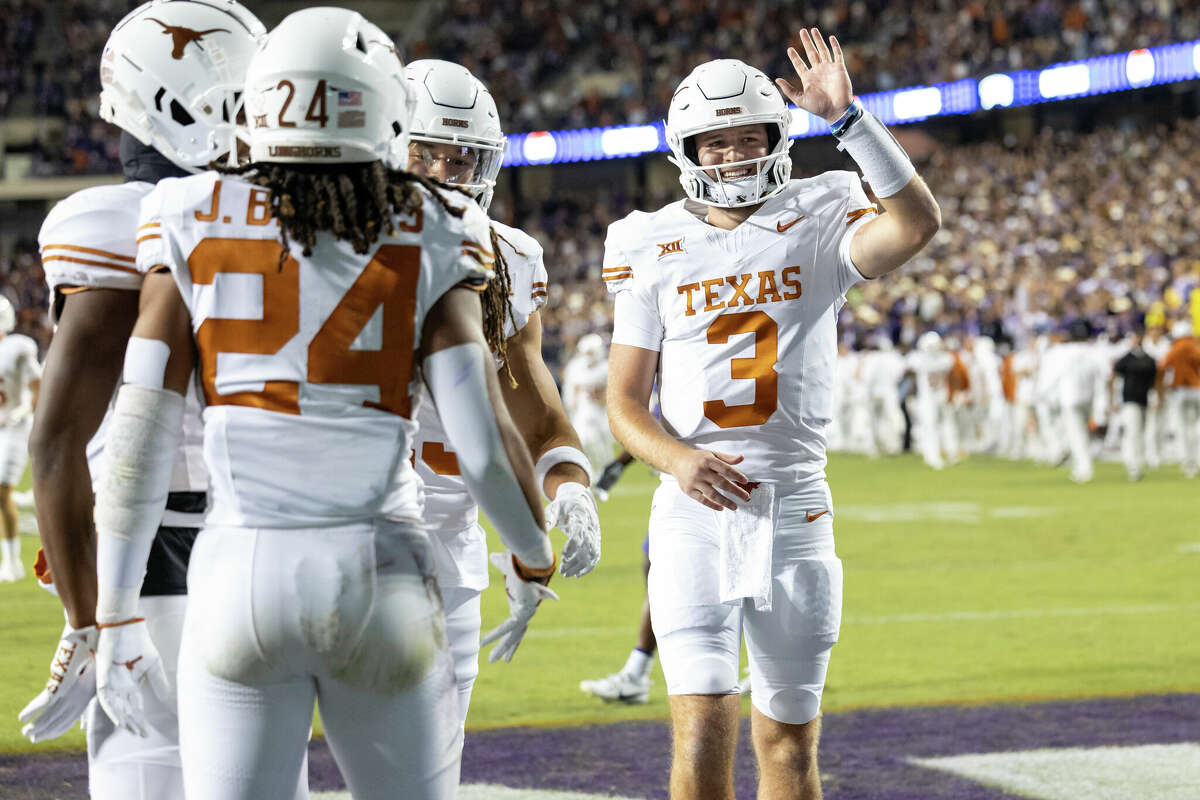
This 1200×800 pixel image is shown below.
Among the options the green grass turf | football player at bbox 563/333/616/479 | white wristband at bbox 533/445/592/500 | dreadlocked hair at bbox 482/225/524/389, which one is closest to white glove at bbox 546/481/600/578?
white wristband at bbox 533/445/592/500

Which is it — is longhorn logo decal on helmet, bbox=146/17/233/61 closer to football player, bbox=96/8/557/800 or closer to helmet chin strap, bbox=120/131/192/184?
helmet chin strap, bbox=120/131/192/184

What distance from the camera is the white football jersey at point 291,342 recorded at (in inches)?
95.0

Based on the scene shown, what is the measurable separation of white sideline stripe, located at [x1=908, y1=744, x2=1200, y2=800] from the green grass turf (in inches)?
40.5

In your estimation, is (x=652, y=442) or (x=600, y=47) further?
(x=600, y=47)

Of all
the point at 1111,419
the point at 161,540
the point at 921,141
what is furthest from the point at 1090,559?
the point at 921,141

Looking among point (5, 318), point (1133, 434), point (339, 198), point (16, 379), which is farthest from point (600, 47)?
point (339, 198)

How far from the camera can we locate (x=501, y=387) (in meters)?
3.64

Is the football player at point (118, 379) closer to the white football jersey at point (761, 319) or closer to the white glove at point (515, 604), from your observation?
the white glove at point (515, 604)

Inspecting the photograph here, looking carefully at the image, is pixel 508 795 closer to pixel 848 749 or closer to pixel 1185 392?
pixel 848 749

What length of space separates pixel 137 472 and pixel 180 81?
0.78 metres

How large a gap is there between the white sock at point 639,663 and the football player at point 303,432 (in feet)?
14.3

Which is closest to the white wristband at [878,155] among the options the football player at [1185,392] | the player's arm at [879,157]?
the player's arm at [879,157]

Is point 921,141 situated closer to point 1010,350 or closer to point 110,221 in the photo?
point 1010,350

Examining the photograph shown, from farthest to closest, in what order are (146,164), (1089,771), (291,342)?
(1089,771), (146,164), (291,342)
